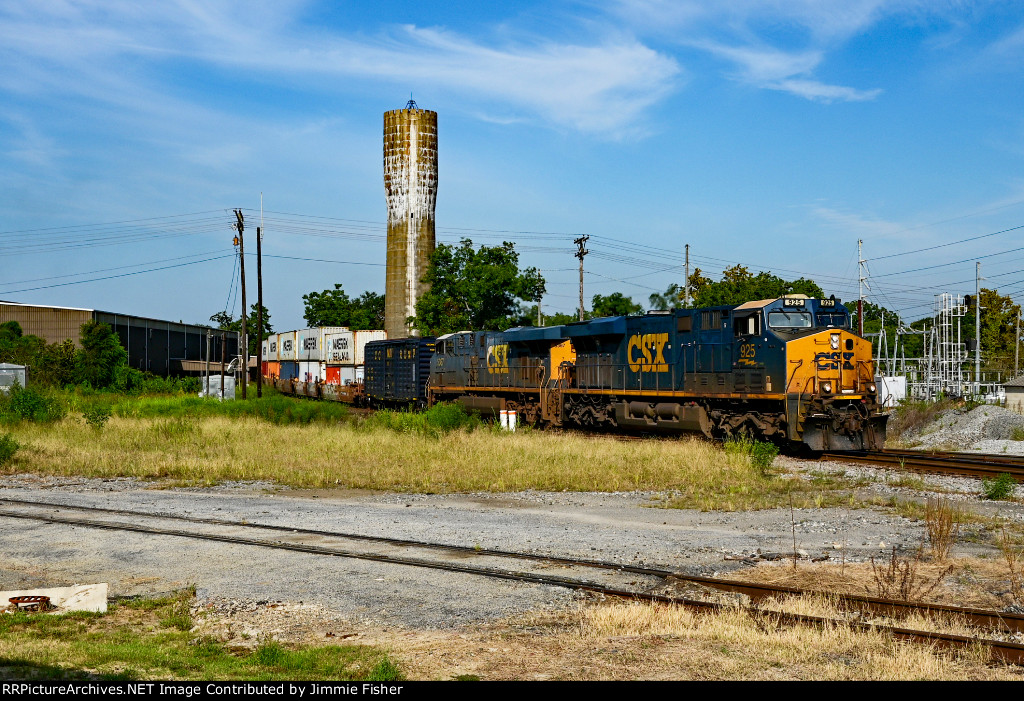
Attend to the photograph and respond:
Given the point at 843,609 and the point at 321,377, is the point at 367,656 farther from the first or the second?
the point at 321,377

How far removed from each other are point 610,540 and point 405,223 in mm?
54732

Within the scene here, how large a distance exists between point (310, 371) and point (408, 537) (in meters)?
47.3

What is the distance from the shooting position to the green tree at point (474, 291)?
5072 centimetres

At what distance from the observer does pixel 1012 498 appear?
15.2m

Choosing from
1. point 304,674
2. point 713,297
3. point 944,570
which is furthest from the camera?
point 713,297

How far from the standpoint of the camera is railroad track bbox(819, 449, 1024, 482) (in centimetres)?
1841

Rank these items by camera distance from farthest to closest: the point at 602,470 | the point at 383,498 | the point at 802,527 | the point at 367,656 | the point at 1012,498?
the point at 602,470
the point at 383,498
the point at 1012,498
the point at 802,527
the point at 367,656

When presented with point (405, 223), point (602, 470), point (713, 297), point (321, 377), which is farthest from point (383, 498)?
point (713, 297)

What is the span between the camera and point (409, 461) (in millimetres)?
20875

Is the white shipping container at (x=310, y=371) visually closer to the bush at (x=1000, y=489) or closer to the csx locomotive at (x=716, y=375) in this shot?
the csx locomotive at (x=716, y=375)

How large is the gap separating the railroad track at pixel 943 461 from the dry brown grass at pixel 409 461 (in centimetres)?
350

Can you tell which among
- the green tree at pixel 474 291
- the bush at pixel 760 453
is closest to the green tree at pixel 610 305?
the green tree at pixel 474 291

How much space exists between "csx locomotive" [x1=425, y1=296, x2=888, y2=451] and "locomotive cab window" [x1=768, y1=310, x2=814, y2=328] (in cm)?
2

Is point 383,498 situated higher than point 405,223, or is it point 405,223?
point 405,223
